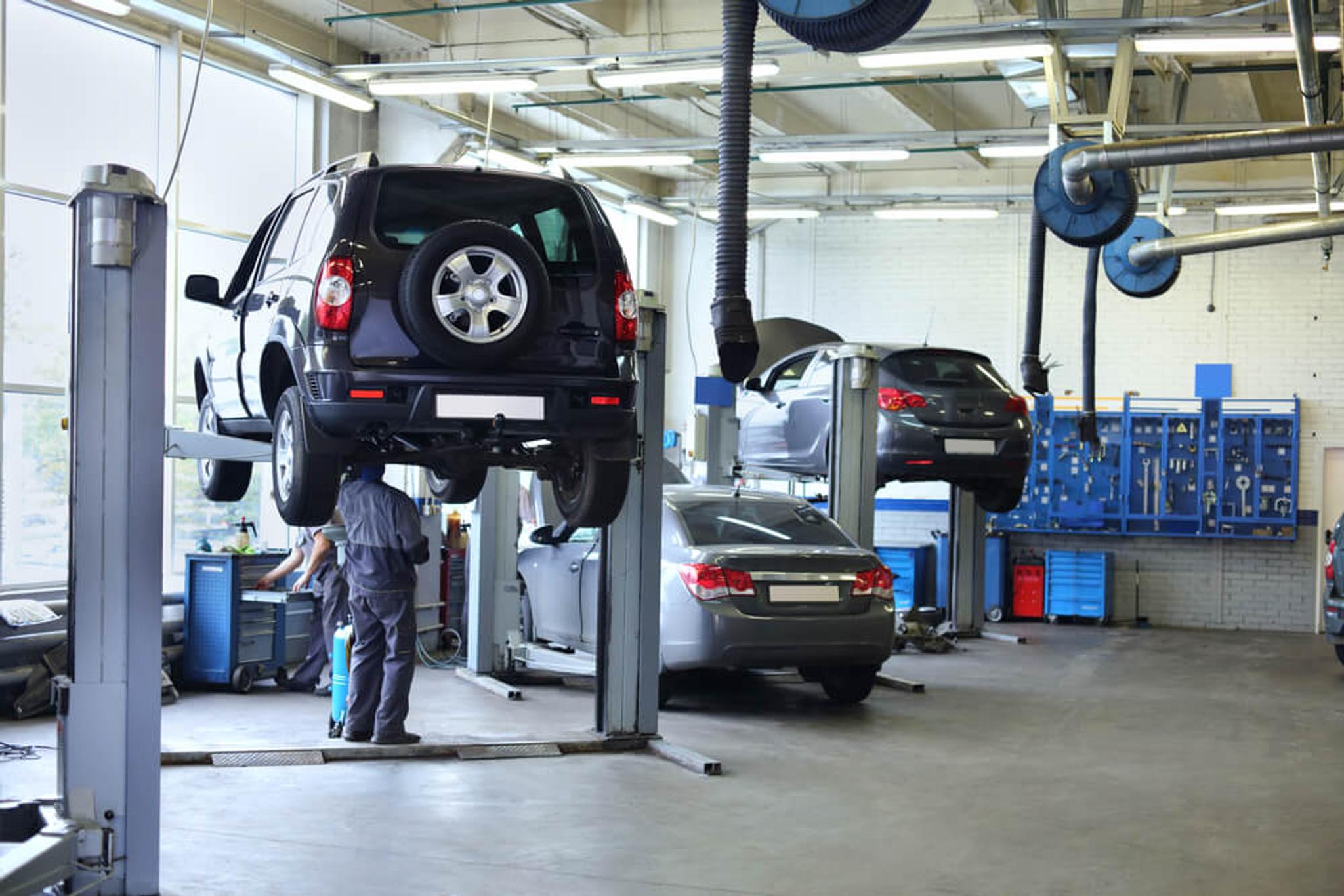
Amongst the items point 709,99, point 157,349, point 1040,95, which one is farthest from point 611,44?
point 157,349

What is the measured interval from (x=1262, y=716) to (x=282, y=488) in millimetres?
6936

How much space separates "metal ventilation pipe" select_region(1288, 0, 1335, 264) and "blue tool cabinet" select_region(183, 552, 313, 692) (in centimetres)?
782

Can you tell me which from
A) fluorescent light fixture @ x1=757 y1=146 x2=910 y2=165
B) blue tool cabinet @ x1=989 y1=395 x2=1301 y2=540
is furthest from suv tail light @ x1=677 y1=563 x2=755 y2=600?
blue tool cabinet @ x1=989 y1=395 x2=1301 y2=540

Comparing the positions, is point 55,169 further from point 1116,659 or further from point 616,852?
point 1116,659

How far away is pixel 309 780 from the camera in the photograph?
22.8 ft

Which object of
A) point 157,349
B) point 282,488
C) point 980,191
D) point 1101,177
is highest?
point 980,191

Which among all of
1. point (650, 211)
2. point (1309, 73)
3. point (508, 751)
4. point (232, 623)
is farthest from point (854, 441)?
point (650, 211)

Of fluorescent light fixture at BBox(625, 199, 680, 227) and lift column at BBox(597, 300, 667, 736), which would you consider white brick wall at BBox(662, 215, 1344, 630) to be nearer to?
fluorescent light fixture at BBox(625, 199, 680, 227)

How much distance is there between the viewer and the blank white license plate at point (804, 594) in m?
8.52

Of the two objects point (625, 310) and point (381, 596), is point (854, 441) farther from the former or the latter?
point (625, 310)

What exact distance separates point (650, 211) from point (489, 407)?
38.0 feet

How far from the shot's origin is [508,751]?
7695 millimetres

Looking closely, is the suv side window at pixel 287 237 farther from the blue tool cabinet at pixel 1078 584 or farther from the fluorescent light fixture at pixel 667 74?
the blue tool cabinet at pixel 1078 584

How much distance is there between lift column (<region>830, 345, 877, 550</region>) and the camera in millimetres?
10773
